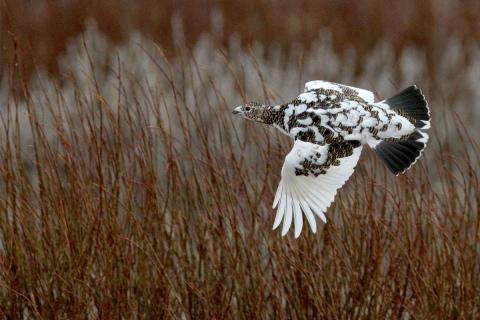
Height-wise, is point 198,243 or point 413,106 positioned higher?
point 413,106

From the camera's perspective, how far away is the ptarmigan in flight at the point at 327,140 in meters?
2.33

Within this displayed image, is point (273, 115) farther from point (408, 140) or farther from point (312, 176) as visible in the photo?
point (408, 140)

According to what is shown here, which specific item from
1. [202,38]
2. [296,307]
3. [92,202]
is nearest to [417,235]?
[296,307]

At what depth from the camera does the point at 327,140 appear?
2.36 m

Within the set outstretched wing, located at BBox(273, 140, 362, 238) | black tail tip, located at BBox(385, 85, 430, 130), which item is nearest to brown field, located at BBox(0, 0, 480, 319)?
black tail tip, located at BBox(385, 85, 430, 130)

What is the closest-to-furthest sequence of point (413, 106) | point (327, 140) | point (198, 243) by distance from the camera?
point (327, 140), point (413, 106), point (198, 243)

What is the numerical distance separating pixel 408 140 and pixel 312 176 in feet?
0.80

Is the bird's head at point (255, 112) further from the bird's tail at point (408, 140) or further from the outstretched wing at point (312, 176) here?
the bird's tail at point (408, 140)

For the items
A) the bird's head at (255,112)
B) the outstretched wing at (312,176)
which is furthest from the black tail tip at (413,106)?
the bird's head at (255,112)

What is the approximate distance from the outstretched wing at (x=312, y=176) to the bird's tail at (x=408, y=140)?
9cm

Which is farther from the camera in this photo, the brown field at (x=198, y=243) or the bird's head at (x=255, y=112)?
the brown field at (x=198, y=243)

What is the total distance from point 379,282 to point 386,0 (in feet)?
14.9

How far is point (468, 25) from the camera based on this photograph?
7.30 m

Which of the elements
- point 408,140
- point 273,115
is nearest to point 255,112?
point 273,115
